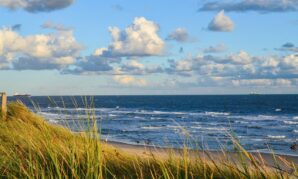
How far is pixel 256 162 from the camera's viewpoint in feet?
14.4

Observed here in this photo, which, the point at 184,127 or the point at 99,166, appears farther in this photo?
the point at 184,127

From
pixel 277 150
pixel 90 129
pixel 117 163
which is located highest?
pixel 90 129

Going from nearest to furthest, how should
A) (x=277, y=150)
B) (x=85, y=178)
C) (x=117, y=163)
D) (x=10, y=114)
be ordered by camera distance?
(x=85, y=178)
(x=117, y=163)
(x=10, y=114)
(x=277, y=150)

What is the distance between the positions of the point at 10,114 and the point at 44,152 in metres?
9.89

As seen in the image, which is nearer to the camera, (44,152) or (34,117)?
(44,152)

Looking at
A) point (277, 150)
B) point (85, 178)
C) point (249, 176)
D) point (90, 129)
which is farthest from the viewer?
point (277, 150)

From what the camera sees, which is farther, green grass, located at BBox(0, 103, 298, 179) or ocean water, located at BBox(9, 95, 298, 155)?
ocean water, located at BBox(9, 95, 298, 155)

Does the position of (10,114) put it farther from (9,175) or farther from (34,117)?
(9,175)

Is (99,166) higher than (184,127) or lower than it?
lower

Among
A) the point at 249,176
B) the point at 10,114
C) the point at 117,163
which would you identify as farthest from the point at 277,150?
the point at 249,176

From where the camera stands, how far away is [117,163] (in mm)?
6461

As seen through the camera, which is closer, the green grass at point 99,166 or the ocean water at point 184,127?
the green grass at point 99,166

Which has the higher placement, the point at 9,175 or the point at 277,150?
the point at 9,175

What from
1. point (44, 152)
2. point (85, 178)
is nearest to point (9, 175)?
point (44, 152)
